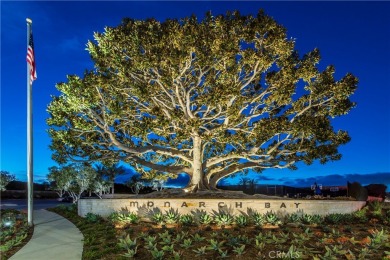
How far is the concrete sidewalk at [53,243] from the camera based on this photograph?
50.1ft

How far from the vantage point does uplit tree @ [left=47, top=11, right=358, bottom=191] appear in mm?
22844

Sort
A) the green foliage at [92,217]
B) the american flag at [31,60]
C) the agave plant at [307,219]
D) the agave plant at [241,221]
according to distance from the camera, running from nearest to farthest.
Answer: the agave plant at [241,221] < the agave plant at [307,219] < the green foliage at [92,217] < the american flag at [31,60]

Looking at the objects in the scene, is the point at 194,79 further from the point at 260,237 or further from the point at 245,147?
the point at 260,237

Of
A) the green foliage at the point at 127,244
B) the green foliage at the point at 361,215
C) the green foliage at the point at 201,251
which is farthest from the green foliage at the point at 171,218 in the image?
the green foliage at the point at 361,215

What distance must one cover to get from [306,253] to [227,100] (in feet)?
33.2

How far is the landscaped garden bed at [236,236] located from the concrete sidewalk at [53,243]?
0.41 m

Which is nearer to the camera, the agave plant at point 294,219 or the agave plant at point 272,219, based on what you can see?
the agave plant at point 272,219

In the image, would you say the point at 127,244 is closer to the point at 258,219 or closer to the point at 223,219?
the point at 223,219

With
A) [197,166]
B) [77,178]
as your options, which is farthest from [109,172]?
[197,166]

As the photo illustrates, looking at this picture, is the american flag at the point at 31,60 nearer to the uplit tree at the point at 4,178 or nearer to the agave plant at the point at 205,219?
the agave plant at the point at 205,219

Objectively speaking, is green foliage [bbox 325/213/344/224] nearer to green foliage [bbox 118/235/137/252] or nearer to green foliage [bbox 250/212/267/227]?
green foliage [bbox 250/212/267/227]

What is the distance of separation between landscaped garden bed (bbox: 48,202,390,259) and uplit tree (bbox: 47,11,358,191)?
5.13 metres

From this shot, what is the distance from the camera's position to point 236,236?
17.0m

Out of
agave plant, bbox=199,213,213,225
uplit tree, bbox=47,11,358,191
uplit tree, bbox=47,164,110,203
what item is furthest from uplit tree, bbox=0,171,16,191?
agave plant, bbox=199,213,213,225
